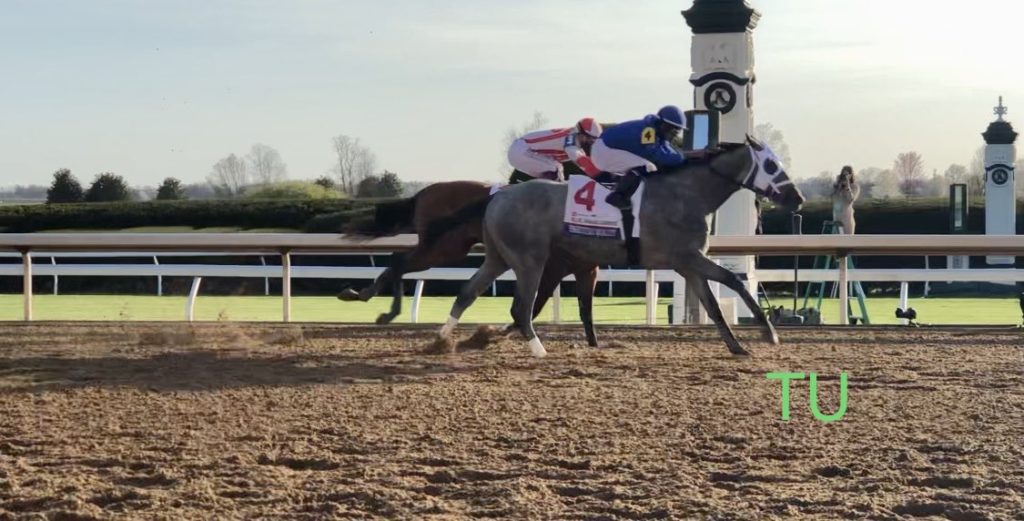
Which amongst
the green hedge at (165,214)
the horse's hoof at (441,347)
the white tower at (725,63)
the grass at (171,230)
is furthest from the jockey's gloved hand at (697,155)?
the grass at (171,230)

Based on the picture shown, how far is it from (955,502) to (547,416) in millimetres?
1997

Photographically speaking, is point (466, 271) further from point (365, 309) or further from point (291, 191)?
point (291, 191)

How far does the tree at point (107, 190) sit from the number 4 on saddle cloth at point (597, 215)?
64.1ft

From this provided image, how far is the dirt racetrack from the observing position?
3787 millimetres

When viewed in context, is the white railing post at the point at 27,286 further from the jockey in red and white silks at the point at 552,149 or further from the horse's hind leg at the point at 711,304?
the horse's hind leg at the point at 711,304

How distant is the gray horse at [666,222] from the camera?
7746mm

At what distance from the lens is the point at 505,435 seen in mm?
4910

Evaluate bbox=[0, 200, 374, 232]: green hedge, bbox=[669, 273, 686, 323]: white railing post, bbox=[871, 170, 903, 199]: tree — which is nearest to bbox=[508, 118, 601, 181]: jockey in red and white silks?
bbox=[669, 273, 686, 323]: white railing post

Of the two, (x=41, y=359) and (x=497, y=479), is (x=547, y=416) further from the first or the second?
(x=41, y=359)

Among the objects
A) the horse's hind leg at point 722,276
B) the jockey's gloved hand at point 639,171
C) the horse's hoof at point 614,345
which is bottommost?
the horse's hoof at point 614,345

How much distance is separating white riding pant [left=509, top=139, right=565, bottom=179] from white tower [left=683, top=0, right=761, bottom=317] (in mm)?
3750

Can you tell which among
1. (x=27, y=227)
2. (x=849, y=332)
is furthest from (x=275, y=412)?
(x=27, y=227)

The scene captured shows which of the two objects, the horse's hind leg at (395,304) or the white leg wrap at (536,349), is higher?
the horse's hind leg at (395,304)

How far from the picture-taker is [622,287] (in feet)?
59.4
